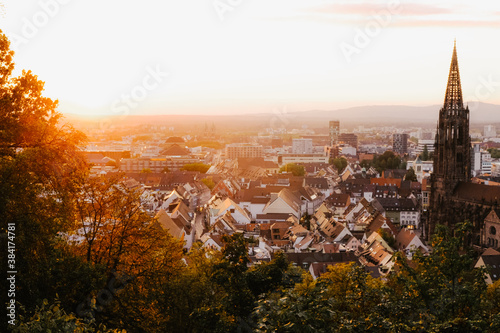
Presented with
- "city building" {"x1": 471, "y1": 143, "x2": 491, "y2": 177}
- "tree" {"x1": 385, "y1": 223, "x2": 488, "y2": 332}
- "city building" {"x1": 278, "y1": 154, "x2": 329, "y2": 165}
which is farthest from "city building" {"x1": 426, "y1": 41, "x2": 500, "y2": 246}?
"city building" {"x1": 278, "y1": 154, "x2": 329, "y2": 165}

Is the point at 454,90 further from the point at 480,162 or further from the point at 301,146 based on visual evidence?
the point at 301,146

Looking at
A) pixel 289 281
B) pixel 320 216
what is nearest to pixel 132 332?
pixel 289 281

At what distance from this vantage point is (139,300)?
511 inches

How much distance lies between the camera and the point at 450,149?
49.0m

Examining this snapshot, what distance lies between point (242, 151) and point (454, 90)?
110 metres

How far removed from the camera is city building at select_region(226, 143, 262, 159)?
15671 centimetres

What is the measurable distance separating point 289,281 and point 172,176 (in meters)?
68.6

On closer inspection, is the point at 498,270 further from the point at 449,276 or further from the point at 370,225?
the point at 449,276

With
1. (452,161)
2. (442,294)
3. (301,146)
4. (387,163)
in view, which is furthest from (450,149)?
(301,146)

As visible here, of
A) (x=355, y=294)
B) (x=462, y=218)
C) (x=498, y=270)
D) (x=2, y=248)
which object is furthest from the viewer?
(x=462, y=218)

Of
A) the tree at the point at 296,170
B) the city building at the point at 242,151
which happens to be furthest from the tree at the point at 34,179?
the city building at the point at 242,151

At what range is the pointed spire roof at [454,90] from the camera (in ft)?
159

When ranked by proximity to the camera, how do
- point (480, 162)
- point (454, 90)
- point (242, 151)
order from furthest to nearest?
point (242, 151)
point (480, 162)
point (454, 90)

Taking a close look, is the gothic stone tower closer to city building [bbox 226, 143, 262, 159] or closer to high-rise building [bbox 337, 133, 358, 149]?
city building [bbox 226, 143, 262, 159]
